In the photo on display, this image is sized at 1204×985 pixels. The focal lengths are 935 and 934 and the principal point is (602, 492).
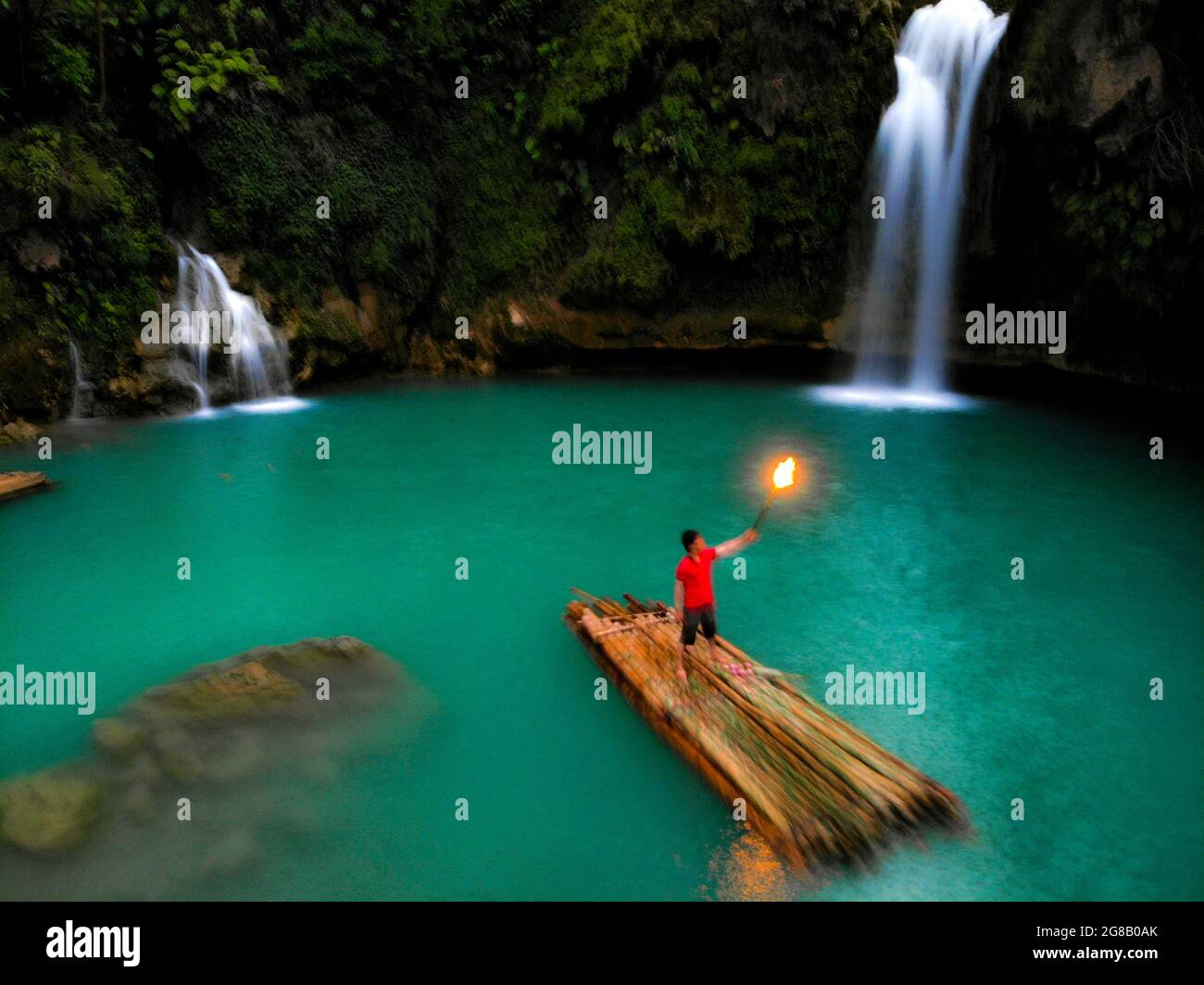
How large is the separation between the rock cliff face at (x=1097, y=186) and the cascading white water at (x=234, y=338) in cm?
1487

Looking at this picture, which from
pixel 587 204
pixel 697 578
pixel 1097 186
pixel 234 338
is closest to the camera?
pixel 697 578

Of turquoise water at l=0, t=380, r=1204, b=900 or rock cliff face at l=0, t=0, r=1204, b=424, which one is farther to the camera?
rock cliff face at l=0, t=0, r=1204, b=424

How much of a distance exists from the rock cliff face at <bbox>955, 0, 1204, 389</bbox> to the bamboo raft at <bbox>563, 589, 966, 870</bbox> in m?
11.7

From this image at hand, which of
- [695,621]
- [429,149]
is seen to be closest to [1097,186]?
[695,621]

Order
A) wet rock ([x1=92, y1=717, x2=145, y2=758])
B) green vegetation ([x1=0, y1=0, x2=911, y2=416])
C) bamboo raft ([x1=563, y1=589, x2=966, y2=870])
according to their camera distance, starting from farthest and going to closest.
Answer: green vegetation ([x1=0, y1=0, x2=911, y2=416]) → wet rock ([x1=92, y1=717, x2=145, y2=758]) → bamboo raft ([x1=563, y1=589, x2=966, y2=870])

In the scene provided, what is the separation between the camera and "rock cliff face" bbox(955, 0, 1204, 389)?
14.4 meters

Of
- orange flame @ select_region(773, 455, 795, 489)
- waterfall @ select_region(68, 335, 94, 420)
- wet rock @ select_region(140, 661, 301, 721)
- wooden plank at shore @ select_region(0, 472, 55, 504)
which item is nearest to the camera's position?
orange flame @ select_region(773, 455, 795, 489)

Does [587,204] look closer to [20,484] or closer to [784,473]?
[20,484]

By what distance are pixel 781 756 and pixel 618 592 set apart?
13.6ft

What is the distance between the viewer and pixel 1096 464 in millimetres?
14930

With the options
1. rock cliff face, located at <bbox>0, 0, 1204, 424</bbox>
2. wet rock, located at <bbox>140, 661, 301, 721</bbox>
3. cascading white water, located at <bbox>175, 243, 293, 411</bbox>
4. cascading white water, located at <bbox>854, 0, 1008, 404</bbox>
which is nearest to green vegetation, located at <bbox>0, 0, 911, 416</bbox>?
rock cliff face, located at <bbox>0, 0, 1204, 424</bbox>

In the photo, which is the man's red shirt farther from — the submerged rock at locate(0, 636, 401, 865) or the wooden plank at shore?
the wooden plank at shore

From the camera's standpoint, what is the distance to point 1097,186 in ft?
52.4

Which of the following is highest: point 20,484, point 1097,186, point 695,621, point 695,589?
point 1097,186
